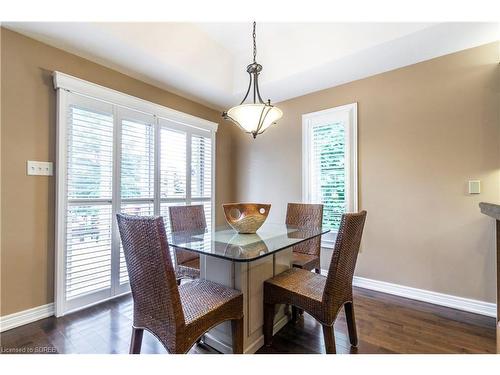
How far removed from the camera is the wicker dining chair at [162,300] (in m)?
1.18

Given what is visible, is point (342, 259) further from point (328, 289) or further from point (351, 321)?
point (351, 321)

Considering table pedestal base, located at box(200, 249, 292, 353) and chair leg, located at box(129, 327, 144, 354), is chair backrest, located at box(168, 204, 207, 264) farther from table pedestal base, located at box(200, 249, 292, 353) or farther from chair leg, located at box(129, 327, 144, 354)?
chair leg, located at box(129, 327, 144, 354)

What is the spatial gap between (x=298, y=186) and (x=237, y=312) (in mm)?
2280

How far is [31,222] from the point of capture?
2.10m

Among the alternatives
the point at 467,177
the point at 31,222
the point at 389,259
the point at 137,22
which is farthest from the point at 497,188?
the point at 31,222

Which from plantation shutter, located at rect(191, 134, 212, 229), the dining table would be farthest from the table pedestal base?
plantation shutter, located at rect(191, 134, 212, 229)

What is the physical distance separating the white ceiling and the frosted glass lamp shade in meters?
1.09

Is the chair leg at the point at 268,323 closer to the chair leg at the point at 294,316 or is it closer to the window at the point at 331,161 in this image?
the chair leg at the point at 294,316

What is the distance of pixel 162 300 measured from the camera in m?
1.21

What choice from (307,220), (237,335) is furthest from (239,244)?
(307,220)

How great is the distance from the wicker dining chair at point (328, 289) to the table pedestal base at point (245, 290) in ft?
0.19

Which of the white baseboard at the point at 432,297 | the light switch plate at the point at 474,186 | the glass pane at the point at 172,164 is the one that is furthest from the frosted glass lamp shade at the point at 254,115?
the white baseboard at the point at 432,297
